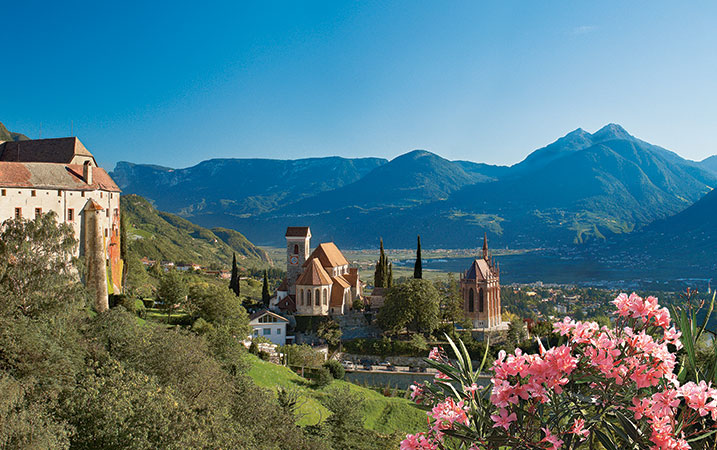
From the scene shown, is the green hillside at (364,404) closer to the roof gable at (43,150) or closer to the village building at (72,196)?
the village building at (72,196)

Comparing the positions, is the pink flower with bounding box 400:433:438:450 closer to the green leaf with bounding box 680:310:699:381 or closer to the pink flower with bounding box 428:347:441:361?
the pink flower with bounding box 428:347:441:361

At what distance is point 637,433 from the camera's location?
169 inches

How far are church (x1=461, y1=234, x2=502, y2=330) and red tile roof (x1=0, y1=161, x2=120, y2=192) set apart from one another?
34436mm

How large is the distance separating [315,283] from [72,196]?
80.7 ft

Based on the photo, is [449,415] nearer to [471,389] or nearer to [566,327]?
[471,389]

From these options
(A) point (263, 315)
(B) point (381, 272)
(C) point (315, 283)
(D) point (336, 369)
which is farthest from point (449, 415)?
(B) point (381, 272)

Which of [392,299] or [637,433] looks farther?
[392,299]

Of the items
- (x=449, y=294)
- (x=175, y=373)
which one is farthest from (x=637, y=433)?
(x=449, y=294)

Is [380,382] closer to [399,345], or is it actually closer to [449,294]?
[399,345]

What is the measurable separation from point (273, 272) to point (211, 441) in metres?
108

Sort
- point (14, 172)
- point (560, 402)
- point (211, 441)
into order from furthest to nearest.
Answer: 1. point (14, 172)
2. point (211, 441)
3. point (560, 402)

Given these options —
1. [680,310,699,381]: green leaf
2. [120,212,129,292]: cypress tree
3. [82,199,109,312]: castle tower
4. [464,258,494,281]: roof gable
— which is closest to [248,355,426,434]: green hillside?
[82,199,109,312]: castle tower

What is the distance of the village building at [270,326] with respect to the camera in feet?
159

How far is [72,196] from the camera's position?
31.7m
